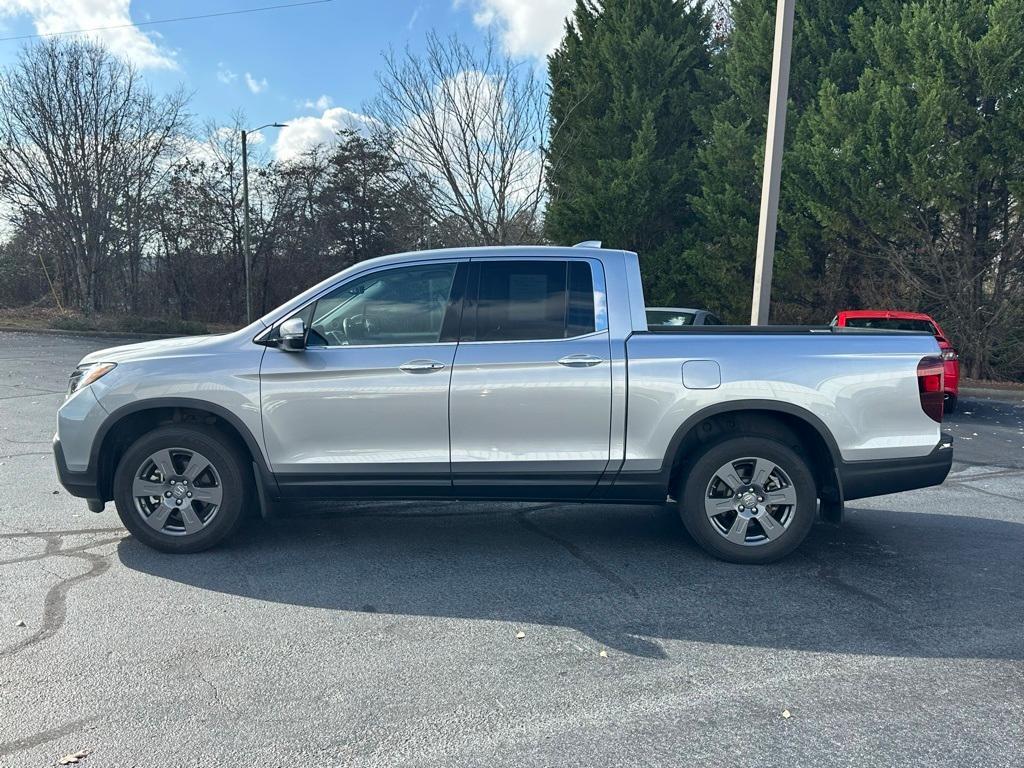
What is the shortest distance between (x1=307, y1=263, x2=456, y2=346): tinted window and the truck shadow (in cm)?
138

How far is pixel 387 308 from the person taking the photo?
16.4 ft

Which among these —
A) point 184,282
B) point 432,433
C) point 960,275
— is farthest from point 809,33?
point 184,282

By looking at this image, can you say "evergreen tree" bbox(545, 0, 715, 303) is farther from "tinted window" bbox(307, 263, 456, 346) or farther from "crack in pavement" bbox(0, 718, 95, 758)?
"crack in pavement" bbox(0, 718, 95, 758)

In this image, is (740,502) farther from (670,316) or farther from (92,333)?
(92,333)

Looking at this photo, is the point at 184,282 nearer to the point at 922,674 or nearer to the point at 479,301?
the point at 479,301

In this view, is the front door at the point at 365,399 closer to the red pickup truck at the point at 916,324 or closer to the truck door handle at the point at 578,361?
the truck door handle at the point at 578,361

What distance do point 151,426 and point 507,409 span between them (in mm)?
2276

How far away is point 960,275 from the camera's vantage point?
16.9 meters

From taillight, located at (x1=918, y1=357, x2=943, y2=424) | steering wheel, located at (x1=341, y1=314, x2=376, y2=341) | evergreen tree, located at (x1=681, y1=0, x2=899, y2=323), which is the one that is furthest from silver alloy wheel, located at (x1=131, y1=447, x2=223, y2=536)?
evergreen tree, located at (x1=681, y1=0, x2=899, y2=323)

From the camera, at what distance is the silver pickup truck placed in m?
4.76

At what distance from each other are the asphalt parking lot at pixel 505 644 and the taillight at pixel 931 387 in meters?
0.99

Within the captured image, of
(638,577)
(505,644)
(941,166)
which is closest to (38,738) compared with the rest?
(505,644)

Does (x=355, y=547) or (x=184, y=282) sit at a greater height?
(x=184, y=282)

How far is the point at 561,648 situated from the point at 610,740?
31.1 inches
